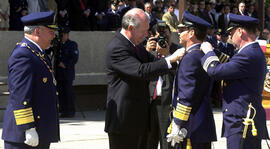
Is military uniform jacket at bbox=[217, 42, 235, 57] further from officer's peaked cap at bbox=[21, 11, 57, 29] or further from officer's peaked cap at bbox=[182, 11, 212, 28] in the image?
officer's peaked cap at bbox=[21, 11, 57, 29]

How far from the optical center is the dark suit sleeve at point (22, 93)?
4645 mm

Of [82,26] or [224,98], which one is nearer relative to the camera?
[224,98]

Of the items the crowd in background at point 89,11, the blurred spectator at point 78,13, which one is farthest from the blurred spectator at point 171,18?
the blurred spectator at point 78,13

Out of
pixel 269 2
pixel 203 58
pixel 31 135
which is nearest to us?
pixel 31 135

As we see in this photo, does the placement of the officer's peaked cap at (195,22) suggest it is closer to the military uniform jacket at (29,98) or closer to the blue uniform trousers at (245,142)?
the blue uniform trousers at (245,142)

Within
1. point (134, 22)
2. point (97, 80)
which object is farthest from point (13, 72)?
point (97, 80)

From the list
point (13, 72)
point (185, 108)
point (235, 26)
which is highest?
point (235, 26)

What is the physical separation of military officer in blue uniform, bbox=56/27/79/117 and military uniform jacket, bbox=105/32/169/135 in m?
6.99

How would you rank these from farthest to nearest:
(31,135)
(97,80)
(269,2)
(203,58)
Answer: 1. (269,2)
2. (97,80)
3. (203,58)
4. (31,135)

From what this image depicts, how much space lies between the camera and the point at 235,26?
5.04 metres

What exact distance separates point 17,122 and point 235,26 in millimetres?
2088

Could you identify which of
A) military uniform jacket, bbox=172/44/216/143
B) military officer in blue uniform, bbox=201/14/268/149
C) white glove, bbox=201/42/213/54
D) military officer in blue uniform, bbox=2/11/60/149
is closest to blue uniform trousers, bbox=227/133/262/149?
military officer in blue uniform, bbox=201/14/268/149

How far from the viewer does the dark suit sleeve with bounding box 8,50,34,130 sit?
464 centimetres

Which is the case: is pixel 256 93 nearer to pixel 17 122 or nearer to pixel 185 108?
pixel 185 108
